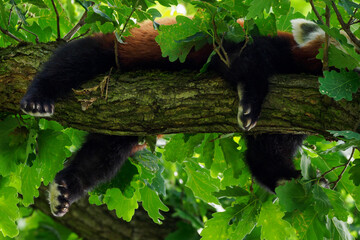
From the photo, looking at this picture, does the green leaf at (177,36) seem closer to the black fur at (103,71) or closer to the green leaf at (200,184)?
the black fur at (103,71)

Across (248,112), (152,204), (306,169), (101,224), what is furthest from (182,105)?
(101,224)

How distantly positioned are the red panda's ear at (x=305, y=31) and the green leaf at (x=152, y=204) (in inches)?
57.3

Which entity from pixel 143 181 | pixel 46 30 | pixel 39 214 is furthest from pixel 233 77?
pixel 39 214

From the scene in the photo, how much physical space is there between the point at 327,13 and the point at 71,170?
6.57 ft

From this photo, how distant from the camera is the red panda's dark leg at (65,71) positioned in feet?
8.85

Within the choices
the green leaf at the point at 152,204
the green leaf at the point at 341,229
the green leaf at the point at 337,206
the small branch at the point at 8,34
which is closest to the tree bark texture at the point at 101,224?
the green leaf at the point at 152,204

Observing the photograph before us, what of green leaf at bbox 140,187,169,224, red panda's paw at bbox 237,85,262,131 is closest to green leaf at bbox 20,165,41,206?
green leaf at bbox 140,187,169,224

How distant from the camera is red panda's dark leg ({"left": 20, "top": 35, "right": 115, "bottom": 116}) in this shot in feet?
8.85

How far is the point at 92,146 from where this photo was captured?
332cm

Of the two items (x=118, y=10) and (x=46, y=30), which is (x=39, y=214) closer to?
(x=46, y=30)

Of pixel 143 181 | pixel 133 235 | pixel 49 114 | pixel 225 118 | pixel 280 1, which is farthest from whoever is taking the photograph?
pixel 133 235

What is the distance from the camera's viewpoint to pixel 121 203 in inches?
126

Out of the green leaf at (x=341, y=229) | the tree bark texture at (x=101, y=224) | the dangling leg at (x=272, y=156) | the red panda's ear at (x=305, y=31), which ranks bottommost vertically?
the tree bark texture at (x=101, y=224)

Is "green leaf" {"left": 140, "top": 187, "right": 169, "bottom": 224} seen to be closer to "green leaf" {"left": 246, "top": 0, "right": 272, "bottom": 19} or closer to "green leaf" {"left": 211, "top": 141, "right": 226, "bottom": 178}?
"green leaf" {"left": 211, "top": 141, "right": 226, "bottom": 178}
